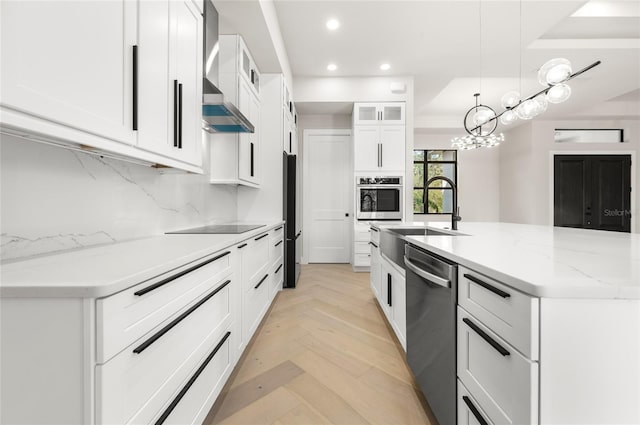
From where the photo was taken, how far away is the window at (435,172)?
7492 mm

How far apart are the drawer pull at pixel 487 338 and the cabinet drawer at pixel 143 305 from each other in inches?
41.1

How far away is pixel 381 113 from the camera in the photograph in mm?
4480

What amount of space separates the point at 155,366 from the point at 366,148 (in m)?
4.16

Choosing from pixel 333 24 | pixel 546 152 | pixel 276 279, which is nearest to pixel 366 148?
pixel 333 24

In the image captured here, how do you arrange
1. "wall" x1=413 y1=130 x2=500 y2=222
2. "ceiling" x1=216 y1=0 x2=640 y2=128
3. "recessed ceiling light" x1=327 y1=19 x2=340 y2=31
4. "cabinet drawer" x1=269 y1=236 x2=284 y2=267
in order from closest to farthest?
"cabinet drawer" x1=269 y1=236 x2=284 y2=267
"ceiling" x1=216 y1=0 x2=640 y2=128
"recessed ceiling light" x1=327 y1=19 x2=340 y2=31
"wall" x1=413 y1=130 x2=500 y2=222

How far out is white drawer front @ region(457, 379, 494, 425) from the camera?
90 centimetres

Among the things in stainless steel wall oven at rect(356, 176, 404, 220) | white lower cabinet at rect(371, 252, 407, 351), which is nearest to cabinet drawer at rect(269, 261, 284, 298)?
white lower cabinet at rect(371, 252, 407, 351)

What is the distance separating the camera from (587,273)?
749 millimetres

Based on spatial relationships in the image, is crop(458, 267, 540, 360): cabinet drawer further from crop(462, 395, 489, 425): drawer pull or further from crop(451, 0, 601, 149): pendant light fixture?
crop(451, 0, 601, 149): pendant light fixture

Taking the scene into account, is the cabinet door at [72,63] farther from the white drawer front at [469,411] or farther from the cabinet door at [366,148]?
the cabinet door at [366,148]

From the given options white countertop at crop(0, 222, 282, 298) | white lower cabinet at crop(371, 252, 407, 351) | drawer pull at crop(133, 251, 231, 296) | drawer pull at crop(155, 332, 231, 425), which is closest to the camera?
white countertop at crop(0, 222, 282, 298)

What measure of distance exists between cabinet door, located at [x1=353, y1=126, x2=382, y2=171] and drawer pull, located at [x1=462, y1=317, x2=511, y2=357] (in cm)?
367

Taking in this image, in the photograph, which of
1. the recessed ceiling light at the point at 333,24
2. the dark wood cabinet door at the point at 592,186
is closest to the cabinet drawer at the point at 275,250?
the recessed ceiling light at the point at 333,24

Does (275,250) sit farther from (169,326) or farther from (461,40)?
(461,40)
